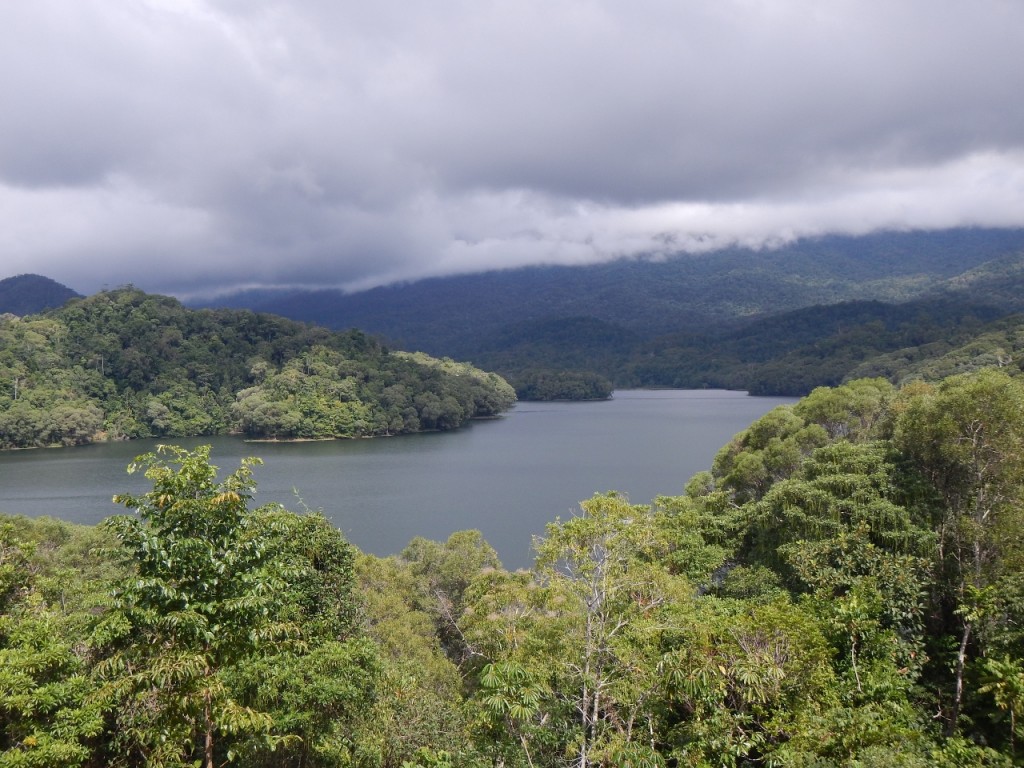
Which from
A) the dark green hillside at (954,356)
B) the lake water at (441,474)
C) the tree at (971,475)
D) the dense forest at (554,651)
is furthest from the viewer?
the dark green hillside at (954,356)

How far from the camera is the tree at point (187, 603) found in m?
5.88

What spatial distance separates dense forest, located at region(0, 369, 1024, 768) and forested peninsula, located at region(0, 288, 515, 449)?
70.0 m

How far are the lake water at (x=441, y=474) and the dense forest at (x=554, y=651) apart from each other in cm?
1656

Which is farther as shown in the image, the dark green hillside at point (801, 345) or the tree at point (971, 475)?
the dark green hillside at point (801, 345)

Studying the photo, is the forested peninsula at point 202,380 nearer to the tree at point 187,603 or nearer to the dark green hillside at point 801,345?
the dark green hillside at point 801,345

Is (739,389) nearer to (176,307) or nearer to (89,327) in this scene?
(176,307)

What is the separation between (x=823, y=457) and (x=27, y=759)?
61.4ft

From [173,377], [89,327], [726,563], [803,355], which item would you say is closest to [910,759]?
[726,563]

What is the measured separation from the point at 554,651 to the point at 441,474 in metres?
42.3

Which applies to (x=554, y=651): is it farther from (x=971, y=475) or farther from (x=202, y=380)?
(x=202, y=380)

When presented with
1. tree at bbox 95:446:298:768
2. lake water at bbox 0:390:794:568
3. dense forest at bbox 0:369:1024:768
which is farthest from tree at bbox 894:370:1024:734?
lake water at bbox 0:390:794:568

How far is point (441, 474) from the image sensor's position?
52375 millimetres

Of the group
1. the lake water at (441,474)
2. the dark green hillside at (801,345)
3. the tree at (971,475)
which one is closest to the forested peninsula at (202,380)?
the lake water at (441,474)

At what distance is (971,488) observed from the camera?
15594 mm
